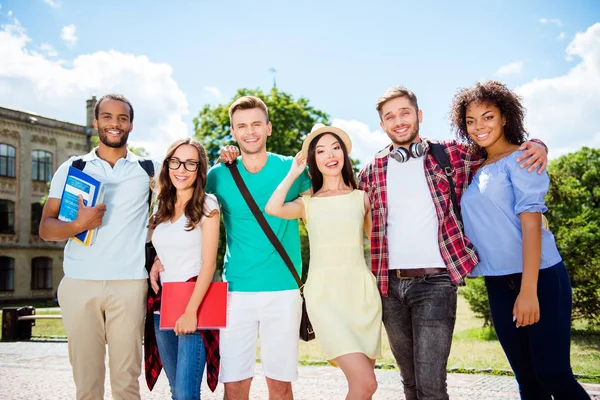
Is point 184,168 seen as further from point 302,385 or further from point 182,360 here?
point 302,385

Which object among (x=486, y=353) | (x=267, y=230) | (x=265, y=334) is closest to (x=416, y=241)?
(x=267, y=230)

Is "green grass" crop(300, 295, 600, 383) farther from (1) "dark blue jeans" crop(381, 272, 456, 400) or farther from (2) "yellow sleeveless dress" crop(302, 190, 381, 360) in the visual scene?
(2) "yellow sleeveless dress" crop(302, 190, 381, 360)

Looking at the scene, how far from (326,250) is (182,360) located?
53.8 inches

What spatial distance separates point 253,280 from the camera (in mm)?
4301

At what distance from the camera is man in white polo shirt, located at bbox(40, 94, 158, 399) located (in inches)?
167

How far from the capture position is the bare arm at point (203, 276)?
13.0ft

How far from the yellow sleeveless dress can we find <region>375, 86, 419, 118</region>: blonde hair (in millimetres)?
832

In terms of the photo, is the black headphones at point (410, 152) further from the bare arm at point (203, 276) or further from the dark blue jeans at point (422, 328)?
the bare arm at point (203, 276)

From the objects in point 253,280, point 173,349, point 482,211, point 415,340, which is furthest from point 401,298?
point 173,349

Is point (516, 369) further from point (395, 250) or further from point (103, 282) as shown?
point (103, 282)

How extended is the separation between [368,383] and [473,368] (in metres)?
5.35

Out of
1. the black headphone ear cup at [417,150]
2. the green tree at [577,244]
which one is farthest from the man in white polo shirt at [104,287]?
the green tree at [577,244]

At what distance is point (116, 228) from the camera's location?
4383 mm

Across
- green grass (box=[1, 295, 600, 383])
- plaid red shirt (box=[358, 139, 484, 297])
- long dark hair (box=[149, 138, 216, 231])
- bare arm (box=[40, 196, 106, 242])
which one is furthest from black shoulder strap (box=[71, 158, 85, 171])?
green grass (box=[1, 295, 600, 383])
